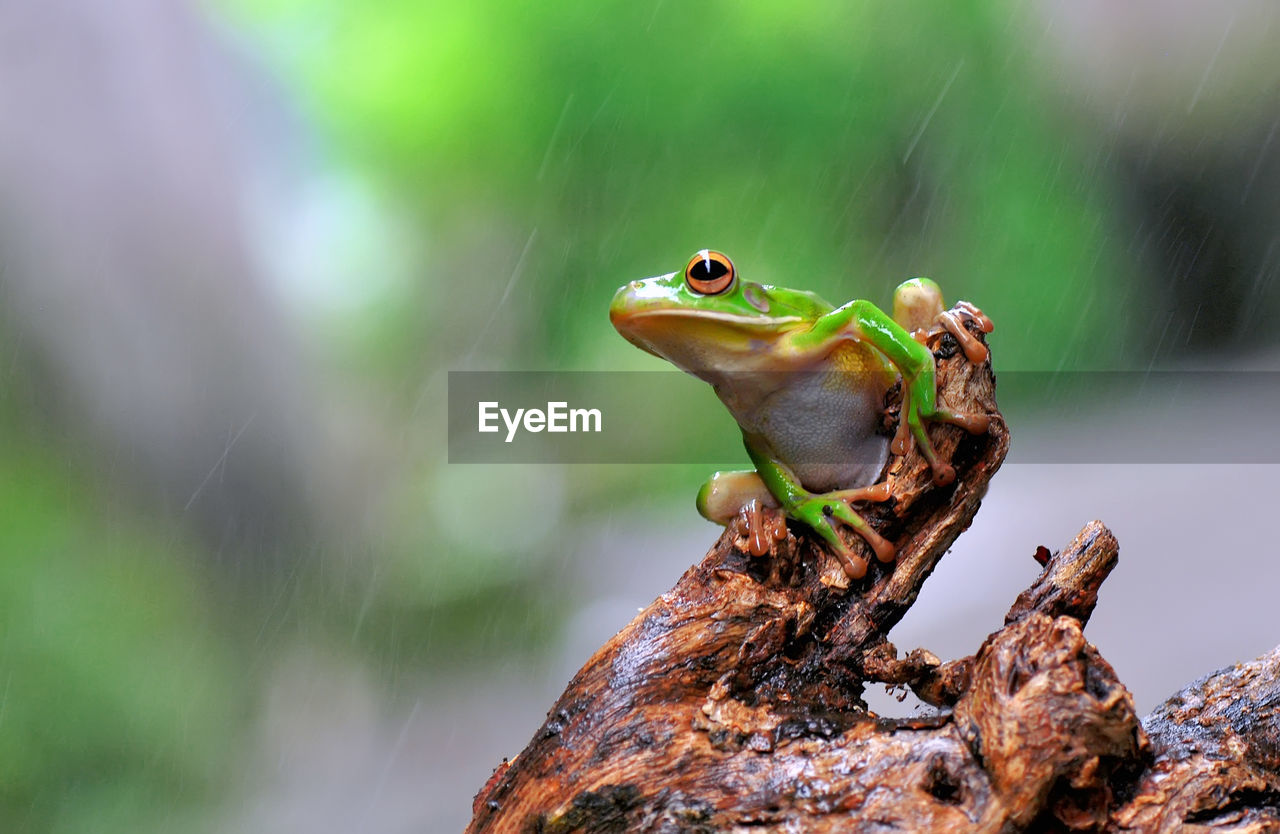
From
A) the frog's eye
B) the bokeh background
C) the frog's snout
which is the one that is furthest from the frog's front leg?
the bokeh background

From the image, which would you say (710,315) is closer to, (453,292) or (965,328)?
(965,328)

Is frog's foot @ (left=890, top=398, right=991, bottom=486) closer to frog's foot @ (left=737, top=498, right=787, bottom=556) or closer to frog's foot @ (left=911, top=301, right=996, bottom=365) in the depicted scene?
frog's foot @ (left=911, top=301, right=996, bottom=365)

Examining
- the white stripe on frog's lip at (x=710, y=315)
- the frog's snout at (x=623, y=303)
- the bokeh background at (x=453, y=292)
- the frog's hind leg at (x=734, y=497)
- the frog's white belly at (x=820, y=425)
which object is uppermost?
the bokeh background at (x=453, y=292)

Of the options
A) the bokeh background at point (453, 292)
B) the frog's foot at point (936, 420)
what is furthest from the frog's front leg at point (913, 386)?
the bokeh background at point (453, 292)

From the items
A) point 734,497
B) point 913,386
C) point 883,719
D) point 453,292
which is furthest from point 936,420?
point 453,292

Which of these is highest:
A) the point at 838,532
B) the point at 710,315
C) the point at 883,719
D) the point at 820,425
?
the point at 710,315

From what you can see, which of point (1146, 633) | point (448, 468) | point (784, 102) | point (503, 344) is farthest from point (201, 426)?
point (1146, 633)

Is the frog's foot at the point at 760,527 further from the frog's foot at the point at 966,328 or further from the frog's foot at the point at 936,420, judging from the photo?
the frog's foot at the point at 966,328

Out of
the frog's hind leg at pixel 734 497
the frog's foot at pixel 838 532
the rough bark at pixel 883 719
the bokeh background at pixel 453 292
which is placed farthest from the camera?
the bokeh background at pixel 453 292
